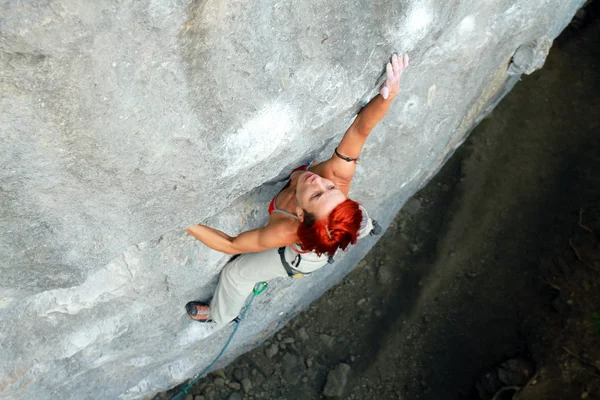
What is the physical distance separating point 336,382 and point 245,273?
7.49ft

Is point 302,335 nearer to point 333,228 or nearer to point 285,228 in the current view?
point 285,228

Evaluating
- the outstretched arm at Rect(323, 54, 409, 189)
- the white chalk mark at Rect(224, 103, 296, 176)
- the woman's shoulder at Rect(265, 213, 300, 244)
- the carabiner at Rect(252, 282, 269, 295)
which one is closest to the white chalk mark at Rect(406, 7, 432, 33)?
the outstretched arm at Rect(323, 54, 409, 189)

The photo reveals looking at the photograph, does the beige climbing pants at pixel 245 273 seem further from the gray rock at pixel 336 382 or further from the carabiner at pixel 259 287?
the gray rock at pixel 336 382

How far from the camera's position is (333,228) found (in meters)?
2.77

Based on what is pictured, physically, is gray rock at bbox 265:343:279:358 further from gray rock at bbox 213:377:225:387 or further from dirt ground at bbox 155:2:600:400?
gray rock at bbox 213:377:225:387

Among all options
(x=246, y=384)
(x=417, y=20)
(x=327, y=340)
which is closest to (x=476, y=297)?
(x=327, y=340)

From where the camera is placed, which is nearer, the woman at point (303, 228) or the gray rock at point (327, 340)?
the woman at point (303, 228)

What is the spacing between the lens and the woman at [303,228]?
2.79 meters

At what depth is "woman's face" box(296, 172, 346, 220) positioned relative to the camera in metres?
2.78

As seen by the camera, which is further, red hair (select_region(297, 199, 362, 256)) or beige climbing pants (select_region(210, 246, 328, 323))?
beige climbing pants (select_region(210, 246, 328, 323))

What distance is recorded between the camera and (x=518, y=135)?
6.58 m

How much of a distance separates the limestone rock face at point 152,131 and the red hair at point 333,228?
33 cm

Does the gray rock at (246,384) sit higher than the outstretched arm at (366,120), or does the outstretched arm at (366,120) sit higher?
the outstretched arm at (366,120)

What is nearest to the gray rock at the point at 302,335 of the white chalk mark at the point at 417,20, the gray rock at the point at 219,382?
the gray rock at the point at 219,382
